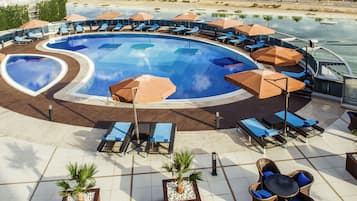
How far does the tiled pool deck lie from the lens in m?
10.4

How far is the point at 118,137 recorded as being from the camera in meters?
12.7

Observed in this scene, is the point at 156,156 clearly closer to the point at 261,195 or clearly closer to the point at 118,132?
the point at 118,132

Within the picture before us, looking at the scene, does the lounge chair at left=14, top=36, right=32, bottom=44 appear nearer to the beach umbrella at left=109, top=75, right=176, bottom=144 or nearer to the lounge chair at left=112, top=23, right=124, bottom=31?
the lounge chair at left=112, top=23, right=124, bottom=31

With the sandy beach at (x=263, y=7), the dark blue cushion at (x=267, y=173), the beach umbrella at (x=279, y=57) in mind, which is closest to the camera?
the dark blue cushion at (x=267, y=173)

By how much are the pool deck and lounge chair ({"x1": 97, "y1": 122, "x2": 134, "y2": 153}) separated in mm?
327

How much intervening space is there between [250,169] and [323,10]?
176 ft

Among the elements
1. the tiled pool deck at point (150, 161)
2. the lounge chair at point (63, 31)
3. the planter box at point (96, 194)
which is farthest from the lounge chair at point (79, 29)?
the planter box at point (96, 194)

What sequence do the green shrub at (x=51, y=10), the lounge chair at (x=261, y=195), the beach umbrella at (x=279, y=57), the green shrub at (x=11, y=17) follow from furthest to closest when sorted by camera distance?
the green shrub at (x=51, y=10) → the green shrub at (x=11, y=17) → the beach umbrella at (x=279, y=57) → the lounge chair at (x=261, y=195)

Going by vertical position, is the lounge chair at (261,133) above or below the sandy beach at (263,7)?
below

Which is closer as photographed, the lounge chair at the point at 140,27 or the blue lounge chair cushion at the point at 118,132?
the blue lounge chair cushion at the point at 118,132

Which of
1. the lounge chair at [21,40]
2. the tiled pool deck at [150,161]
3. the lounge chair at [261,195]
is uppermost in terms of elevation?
the lounge chair at [21,40]

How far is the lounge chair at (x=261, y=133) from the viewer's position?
12680mm

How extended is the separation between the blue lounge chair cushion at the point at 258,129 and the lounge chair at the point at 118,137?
4.62 metres

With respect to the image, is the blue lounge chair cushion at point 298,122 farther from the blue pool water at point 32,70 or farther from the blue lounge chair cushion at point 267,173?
the blue pool water at point 32,70
